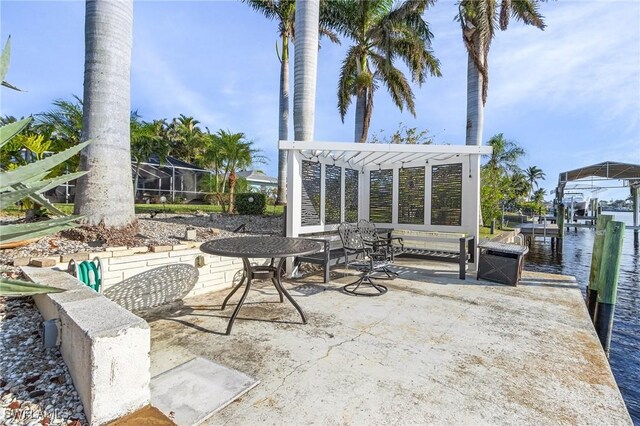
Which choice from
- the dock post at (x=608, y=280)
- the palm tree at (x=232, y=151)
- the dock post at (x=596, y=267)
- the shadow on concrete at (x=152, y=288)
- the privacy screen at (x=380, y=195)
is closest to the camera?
the shadow on concrete at (x=152, y=288)

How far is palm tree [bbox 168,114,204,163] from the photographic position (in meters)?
27.3

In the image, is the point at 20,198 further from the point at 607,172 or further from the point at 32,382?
the point at 607,172

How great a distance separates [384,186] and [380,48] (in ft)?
23.9

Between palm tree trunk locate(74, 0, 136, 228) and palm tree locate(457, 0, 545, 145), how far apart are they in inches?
440

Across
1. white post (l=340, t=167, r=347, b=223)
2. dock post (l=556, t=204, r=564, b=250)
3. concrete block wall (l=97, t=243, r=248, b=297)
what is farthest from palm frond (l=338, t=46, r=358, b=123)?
dock post (l=556, t=204, r=564, b=250)

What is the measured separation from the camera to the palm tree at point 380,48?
11688 millimetres

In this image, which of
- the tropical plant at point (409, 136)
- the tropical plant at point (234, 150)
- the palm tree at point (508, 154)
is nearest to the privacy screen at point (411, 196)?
the tropical plant at point (234, 150)

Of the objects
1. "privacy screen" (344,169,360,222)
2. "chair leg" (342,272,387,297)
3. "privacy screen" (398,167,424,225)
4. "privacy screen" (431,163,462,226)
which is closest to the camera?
"chair leg" (342,272,387,297)

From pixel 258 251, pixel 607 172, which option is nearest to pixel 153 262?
pixel 258 251

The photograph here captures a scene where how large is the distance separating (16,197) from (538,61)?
11834 millimetres

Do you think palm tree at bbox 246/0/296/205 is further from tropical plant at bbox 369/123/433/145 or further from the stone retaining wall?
the stone retaining wall

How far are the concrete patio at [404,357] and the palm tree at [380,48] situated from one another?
9.53 metres

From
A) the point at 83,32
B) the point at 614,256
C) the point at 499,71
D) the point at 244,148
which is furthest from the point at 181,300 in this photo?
the point at 499,71

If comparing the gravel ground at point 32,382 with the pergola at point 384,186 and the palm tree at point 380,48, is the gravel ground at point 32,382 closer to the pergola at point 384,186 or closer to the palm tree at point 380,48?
the pergola at point 384,186
